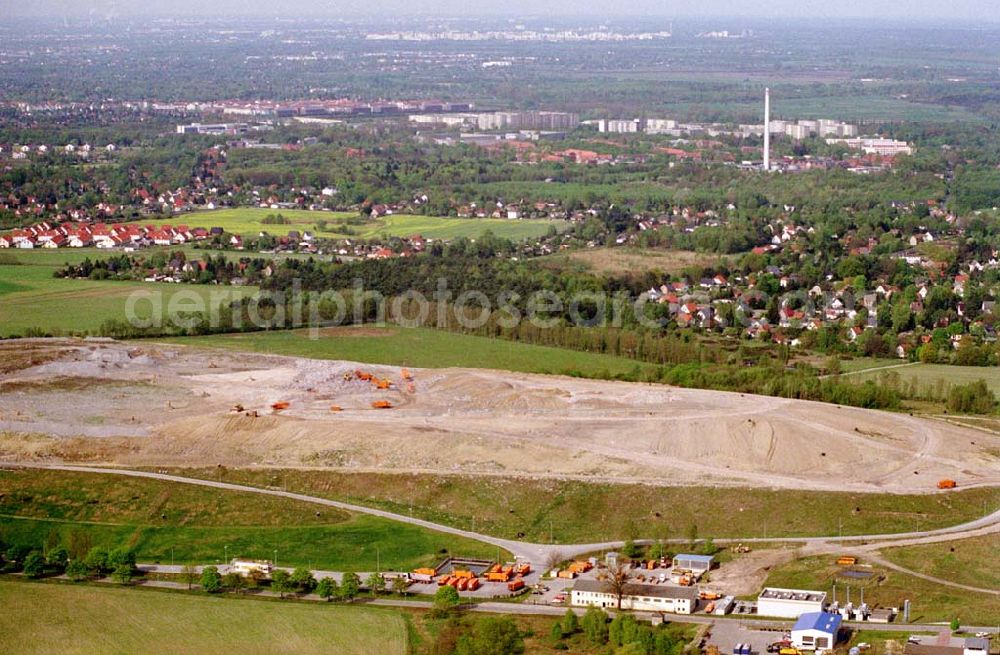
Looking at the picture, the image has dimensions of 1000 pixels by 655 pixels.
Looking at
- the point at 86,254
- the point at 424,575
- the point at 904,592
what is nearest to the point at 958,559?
the point at 904,592

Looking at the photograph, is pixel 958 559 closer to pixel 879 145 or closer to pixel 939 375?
pixel 939 375

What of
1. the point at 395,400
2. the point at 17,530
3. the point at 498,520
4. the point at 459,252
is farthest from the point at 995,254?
the point at 17,530

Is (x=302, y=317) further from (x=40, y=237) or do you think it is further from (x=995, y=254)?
(x=995, y=254)

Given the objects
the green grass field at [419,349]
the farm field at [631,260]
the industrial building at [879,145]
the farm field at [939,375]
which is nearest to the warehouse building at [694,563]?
the green grass field at [419,349]

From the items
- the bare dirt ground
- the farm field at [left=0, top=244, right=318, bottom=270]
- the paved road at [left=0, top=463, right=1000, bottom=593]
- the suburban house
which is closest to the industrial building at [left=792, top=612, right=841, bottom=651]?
the paved road at [left=0, top=463, right=1000, bottom=593]

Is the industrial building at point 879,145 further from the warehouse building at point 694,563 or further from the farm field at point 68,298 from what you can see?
the warehouse building at point 694,563

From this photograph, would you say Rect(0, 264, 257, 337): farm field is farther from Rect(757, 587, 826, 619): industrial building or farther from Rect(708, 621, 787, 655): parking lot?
Rect(708, 621, 787, 655): parking lot
